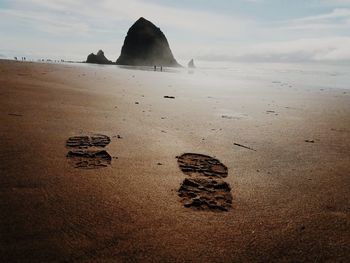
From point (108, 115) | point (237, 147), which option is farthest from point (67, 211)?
point (108, 115)

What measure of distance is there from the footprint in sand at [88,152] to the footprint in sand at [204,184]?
689 millimetres

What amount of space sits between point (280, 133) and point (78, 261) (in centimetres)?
323

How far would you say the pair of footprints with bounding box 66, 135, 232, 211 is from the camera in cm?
189

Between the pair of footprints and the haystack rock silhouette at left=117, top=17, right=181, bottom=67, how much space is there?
370ft

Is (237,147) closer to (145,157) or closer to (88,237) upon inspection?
(145,157)

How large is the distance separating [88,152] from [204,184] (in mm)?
1125

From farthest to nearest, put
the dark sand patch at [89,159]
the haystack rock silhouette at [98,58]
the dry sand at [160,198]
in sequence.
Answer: the haystack rock silhouette at [98,58], the dark sand patch at [89,159], the dry sand at [160,198]

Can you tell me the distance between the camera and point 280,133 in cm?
384

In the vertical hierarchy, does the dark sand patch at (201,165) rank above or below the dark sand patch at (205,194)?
above

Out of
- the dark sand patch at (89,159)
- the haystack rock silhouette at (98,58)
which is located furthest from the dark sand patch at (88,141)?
the haystack rock silhouette at (98,58)

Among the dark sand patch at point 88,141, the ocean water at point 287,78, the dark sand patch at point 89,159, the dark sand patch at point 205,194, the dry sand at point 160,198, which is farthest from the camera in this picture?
the ocean water at point 287,78

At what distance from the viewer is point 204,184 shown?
212cm

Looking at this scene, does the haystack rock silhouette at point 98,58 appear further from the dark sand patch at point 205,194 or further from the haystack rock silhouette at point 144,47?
the dark sand patch at point 205,194

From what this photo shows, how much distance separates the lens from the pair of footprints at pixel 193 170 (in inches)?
74.3
